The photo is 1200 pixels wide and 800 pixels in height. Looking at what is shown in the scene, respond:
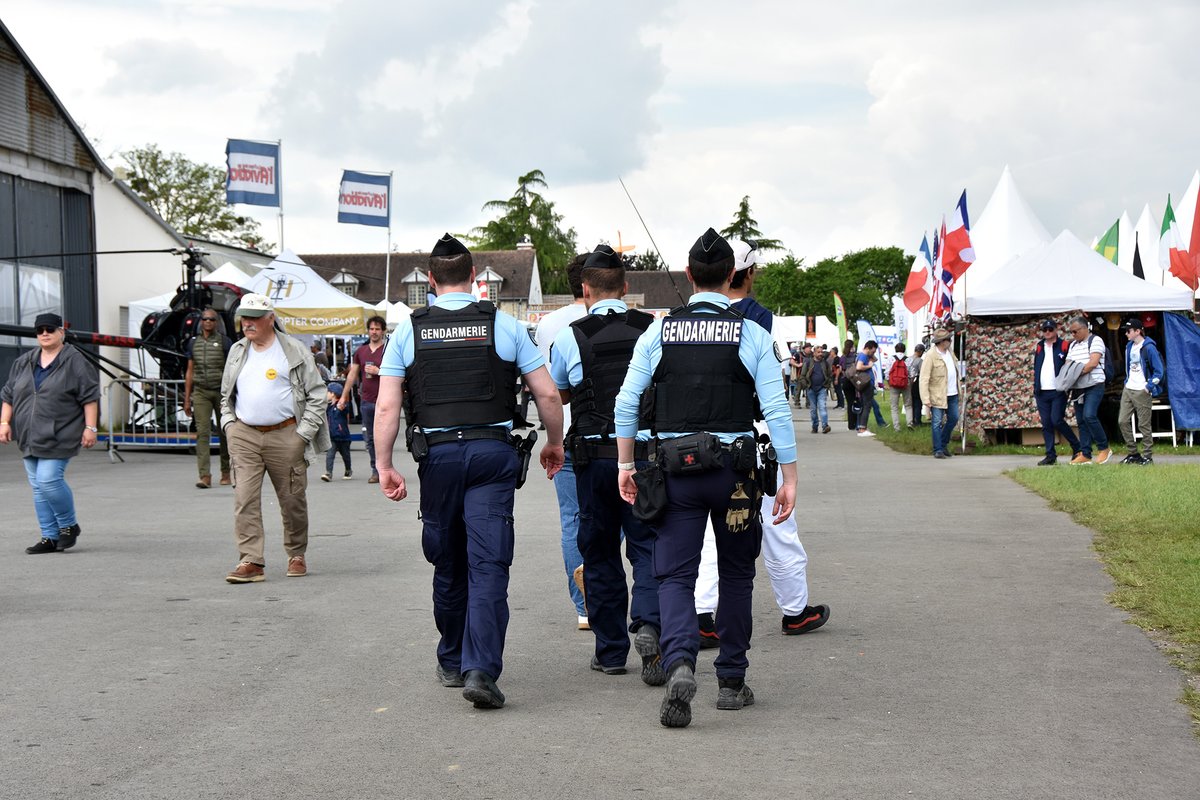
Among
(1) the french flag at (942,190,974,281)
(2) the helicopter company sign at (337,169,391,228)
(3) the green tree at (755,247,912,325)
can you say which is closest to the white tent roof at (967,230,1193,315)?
(1) the french flag at (942,190,974,281)

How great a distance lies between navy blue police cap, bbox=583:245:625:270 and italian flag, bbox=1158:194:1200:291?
1693 centimetres

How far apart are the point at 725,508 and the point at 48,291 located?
2549 cm

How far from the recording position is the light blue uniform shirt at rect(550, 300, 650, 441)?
21.7ft

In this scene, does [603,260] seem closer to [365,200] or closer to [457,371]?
[457,371]

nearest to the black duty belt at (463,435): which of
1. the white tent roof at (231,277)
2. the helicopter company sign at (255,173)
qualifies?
the white tent roof at (231,277)

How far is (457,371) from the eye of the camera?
5973 millimetres

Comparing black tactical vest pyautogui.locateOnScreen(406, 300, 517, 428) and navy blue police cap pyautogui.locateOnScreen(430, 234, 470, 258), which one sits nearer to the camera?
black tactical vest pyautogui.locateOnScreen(406, 300, 517, 428)

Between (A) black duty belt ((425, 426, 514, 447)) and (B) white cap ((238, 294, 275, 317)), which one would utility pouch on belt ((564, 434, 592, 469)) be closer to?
(A) black duty belt ((425, 426, 514, 447))

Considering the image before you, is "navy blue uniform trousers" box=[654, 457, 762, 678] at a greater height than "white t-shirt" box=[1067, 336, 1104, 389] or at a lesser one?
lesser

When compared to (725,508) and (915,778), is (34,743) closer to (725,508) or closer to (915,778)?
(725,508)

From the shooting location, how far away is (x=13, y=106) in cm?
2666

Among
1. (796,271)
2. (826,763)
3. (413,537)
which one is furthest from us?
(796,271)

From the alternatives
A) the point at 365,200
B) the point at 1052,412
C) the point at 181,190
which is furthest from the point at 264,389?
the point at 181,190

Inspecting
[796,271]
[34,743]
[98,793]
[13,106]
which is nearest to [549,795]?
[98,793]
